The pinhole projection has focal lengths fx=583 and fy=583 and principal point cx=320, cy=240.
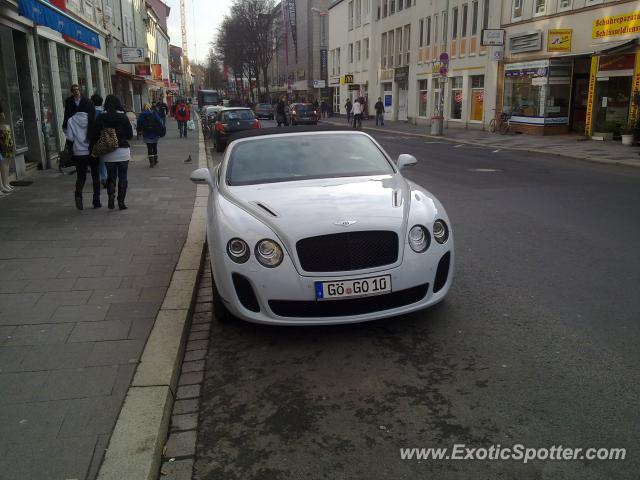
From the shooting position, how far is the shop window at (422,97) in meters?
40.6

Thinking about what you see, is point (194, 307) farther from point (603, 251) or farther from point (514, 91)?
point (514, 91)

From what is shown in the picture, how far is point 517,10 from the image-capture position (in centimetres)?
2861

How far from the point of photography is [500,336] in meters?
4.33

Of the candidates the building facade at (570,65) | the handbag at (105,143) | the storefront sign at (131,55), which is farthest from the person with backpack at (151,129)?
the building facade at (570,65)

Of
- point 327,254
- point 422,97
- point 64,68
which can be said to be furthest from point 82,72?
point 422,97

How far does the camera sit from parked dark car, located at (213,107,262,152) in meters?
22.5

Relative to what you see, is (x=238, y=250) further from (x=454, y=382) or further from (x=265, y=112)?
(x=265, y=112)

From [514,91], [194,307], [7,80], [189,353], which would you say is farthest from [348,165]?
[514,91]

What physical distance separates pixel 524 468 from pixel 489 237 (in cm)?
494

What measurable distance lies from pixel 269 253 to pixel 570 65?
25584 mm

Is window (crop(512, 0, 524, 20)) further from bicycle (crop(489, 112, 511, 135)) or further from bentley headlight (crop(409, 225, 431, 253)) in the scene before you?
bentley headlight (crop(409, 225, 431, 253))

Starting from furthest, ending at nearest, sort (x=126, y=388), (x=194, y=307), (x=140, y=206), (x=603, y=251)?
(x=140, y=206), (x=603, y=251), (x=194, y=307), (x=126, y=388)

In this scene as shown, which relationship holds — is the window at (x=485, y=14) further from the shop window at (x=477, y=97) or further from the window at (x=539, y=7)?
the window at (x=539, y=7)

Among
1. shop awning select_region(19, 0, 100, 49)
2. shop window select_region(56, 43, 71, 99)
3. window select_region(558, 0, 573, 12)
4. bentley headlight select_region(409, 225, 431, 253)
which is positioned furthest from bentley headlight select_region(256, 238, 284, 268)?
window select_region(558, 0, 573, 12)
